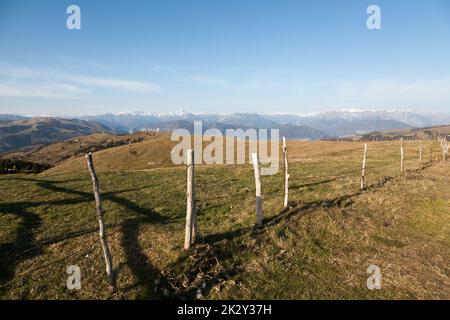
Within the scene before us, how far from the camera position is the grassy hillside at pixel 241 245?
456 inches

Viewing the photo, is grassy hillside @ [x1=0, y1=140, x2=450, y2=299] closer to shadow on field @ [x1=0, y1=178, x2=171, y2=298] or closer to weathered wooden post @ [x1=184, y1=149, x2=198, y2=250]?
shadow on field @ [x1=0, y1=178, x2=171, y2=298]

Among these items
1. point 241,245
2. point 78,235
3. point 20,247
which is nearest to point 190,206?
point 241,245

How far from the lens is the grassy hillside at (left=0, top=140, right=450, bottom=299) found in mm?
11586

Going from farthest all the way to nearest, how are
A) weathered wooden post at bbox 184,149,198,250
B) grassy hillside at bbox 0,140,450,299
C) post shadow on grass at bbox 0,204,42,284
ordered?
weathered wooden post at bbox 184,149,198,250 < post shadow on grass at bbox 0,204,42,284 < grassy hillside at bbox 0,140,450,299

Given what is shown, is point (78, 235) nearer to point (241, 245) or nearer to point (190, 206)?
point (190, 206)

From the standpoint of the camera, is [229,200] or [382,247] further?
[229,200]

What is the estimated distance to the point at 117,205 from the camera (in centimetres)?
2203

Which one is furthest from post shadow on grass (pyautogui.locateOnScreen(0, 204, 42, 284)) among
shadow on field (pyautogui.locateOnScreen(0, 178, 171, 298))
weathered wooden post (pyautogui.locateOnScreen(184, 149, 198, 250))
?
weathered wooden post (pyautogui.locateOnScreen(184, 149, 198, 250))

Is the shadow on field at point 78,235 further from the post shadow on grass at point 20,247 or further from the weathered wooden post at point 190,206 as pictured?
the weathered wooden post at point 190,206

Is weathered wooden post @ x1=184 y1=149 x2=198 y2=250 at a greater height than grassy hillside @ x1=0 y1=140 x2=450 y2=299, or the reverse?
weathered wooden post @ x1=184 y1=149 x2=198 y2=250

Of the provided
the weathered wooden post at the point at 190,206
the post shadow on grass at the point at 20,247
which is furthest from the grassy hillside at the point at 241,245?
the weathered wooden post at the point at 190,206

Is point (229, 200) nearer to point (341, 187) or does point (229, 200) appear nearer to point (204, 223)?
point (204, 223)
